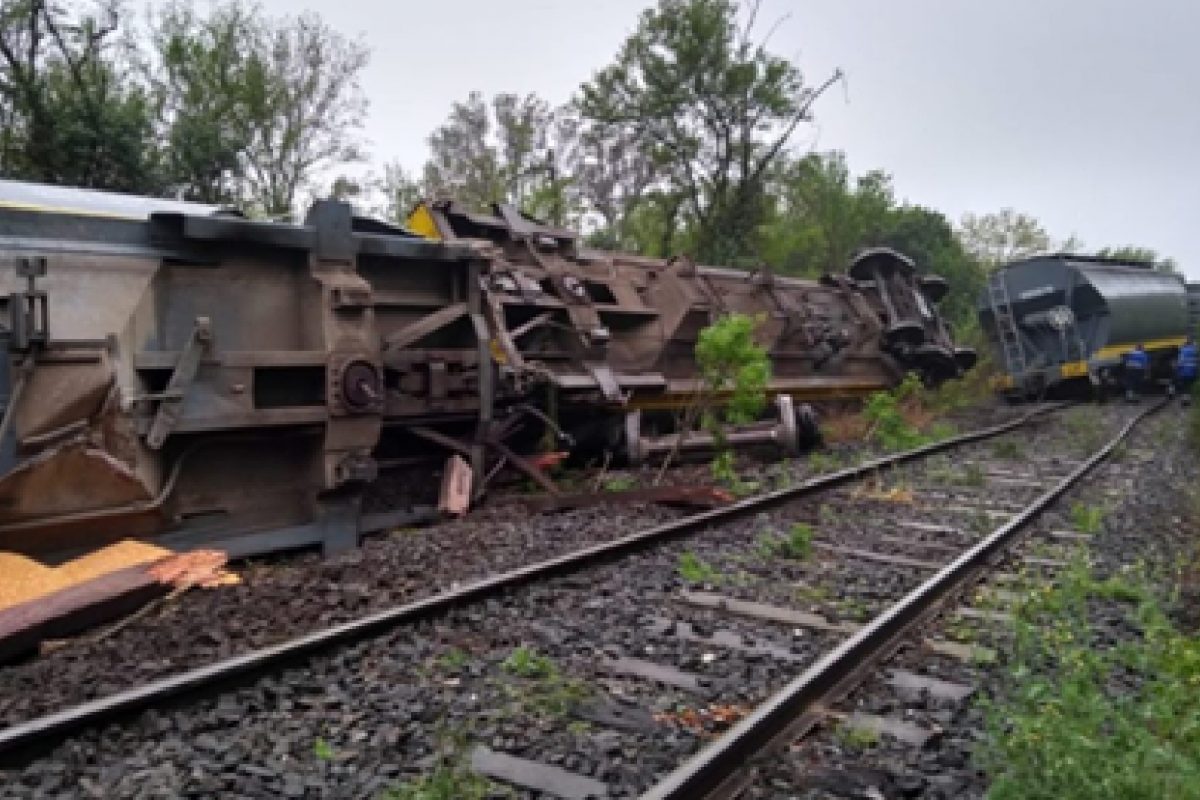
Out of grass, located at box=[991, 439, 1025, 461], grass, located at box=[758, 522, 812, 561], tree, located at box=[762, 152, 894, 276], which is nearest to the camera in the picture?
→ grass, located at box=[758, 522, 812, 561]

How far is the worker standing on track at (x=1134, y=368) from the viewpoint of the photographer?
20.6 metres

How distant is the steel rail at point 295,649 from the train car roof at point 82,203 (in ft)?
9.08

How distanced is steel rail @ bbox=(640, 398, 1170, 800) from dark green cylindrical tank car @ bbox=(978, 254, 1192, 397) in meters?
15.9

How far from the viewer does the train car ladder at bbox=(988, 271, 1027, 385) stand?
69.1 feet

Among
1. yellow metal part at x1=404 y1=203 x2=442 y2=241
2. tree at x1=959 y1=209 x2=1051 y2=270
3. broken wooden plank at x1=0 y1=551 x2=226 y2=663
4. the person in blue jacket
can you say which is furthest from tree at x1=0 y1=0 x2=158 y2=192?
tree at x1=959 y1=209 x2=1051 y2=270

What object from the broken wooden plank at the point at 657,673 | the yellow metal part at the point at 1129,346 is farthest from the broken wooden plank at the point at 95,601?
the yellow metal part at the point at 1129,346

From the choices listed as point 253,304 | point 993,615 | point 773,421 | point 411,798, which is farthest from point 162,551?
point 773,421

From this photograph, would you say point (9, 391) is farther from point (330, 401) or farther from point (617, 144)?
point (617, 144)

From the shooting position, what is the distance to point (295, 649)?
405 centimetres

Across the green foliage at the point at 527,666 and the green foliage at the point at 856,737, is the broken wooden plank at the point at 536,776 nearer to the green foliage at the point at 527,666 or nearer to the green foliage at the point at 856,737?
the green foliage at the point at 527,666

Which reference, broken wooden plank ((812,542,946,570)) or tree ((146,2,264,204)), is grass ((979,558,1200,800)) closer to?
broken wooden plank ((812,542,946,570))

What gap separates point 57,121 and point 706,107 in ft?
52.4

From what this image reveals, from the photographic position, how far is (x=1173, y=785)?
272 cm

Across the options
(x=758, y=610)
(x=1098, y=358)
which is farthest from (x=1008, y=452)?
(x=1098, y=358)
